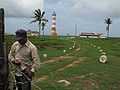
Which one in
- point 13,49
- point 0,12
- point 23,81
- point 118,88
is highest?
point 0,12

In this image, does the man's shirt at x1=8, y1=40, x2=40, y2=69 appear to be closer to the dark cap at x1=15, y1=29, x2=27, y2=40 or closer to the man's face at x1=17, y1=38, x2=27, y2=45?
the man's face at x1=17, y1=38, x2=27, y2=45

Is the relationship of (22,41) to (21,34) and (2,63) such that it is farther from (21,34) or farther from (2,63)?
(2,63)

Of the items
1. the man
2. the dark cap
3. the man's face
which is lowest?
the man

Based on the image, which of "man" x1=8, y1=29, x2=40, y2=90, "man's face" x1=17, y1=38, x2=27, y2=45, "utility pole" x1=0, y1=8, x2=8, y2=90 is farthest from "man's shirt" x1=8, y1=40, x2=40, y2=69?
"utility pole" x1=0, y1=8, x2=8, y2=90

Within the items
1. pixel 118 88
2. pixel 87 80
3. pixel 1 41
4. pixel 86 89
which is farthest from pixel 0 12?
pixel 87 80

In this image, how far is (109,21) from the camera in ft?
469

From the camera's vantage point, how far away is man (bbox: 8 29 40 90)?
7.47 m

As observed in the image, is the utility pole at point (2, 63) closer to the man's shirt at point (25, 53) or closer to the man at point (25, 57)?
the man at point (25, 57)

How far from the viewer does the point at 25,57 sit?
7.73m

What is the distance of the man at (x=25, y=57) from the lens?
747 centimetres

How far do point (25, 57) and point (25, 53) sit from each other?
3.1 inches

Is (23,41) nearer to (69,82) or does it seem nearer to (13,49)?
(13,49)

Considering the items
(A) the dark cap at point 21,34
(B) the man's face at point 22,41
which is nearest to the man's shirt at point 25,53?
(B) the man's face at point 22,41

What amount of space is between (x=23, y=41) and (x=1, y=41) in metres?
1.53
